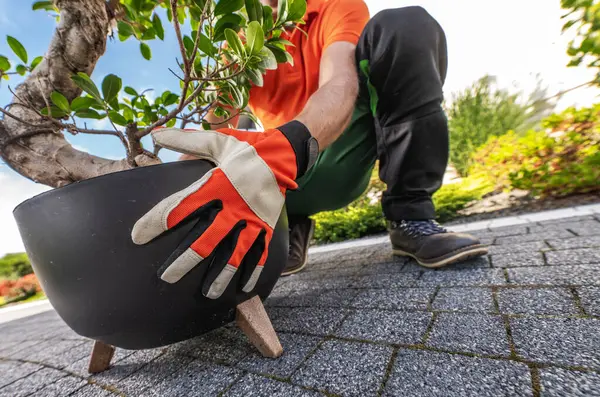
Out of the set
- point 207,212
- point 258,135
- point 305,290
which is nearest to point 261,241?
point 207,212

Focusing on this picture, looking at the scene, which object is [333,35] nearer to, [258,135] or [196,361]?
[258,135]

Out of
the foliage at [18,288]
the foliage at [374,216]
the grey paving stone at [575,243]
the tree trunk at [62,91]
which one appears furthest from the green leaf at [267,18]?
the foliage at [18,288]

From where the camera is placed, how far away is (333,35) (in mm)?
1234

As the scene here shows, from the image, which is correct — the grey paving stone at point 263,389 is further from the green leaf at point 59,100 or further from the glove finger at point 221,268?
the green leaf at point 59,100

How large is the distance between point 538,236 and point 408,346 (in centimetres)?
124

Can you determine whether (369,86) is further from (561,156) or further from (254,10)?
(561,156)

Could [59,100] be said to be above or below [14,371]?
above

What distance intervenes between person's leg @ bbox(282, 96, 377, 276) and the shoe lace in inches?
16.6

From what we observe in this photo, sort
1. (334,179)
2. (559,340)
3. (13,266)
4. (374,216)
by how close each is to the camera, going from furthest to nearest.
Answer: (13,266)
(374,216)
(334,179)
(559,340)

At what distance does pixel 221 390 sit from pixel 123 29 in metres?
1.05

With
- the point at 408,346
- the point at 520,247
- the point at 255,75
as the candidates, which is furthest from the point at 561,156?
the point at 255,75

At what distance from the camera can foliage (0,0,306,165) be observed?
0.65 metres

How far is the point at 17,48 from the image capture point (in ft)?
2.46

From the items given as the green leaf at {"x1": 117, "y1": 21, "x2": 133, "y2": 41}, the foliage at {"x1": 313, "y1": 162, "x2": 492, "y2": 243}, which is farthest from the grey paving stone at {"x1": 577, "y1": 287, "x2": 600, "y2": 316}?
the foliage at {"x1": 313, "y1": 162, "x2": 492, "y2": 243}
